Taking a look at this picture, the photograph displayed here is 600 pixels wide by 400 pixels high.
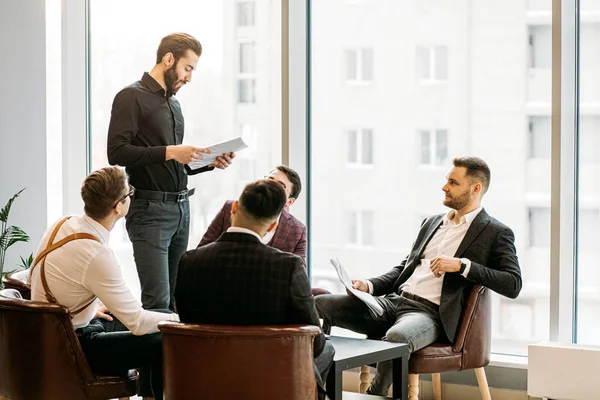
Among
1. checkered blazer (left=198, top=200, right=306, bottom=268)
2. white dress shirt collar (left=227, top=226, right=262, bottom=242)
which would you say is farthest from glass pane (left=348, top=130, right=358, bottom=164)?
white dress shirt collar (left=227, top=226, right=262, bottom=242)

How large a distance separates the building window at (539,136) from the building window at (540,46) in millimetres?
292

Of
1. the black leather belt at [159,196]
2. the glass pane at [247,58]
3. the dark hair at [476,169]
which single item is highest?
the glass pane at [247,58]

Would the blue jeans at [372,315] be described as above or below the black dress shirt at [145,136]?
below

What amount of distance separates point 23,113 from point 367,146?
2.44 meters

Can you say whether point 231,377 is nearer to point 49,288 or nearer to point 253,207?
point 253,207

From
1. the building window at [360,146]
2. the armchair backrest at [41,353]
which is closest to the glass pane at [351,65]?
the building window at [360,146]

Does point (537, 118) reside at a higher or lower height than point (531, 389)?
higher

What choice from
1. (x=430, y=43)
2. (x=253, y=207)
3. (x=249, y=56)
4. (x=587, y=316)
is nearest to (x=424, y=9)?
(x=430, y=43)

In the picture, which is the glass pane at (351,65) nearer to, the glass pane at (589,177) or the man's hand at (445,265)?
the glass pane at (589,177)

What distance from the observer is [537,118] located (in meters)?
4.69

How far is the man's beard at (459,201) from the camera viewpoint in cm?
433

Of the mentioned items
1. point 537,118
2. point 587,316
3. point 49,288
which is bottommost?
point 587,316

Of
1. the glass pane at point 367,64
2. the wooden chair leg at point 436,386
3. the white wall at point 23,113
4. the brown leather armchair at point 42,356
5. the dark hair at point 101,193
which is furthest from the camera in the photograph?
the white wall at point 23,113

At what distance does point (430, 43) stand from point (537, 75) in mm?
652
